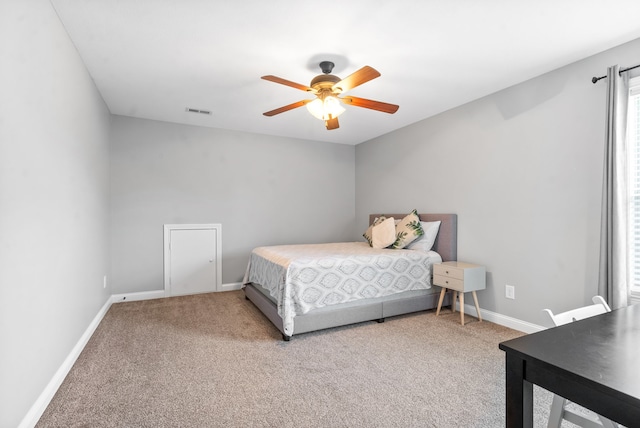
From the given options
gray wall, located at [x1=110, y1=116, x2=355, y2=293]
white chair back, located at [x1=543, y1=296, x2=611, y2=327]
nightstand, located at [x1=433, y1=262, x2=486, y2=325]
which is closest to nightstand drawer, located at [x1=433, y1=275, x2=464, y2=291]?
nightstand, located at [x1=433, y1=262, x2=486, y2=325]

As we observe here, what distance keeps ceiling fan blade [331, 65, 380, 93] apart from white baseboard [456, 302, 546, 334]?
2.67 m

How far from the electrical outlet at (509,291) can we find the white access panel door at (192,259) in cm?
369

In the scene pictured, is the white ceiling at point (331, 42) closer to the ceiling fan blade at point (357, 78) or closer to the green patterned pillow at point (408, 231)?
the ceiling fan blade at point (357, 78)

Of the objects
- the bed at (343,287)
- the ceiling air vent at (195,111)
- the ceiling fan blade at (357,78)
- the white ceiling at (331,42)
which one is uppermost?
the white ceiling at (331,42)

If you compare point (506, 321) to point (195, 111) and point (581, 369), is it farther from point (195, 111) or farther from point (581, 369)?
Answer: point (195, 111)

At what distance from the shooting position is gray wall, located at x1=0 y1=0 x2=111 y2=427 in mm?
1447

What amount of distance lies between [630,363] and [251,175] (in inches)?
181

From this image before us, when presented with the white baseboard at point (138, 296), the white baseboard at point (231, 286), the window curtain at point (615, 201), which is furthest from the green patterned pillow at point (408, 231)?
the white baseboard at point (138, 296)

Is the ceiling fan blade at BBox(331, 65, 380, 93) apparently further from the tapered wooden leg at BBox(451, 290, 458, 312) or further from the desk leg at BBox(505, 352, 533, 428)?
the tapered wooden leg at BBox(451, 290, 458, 312)

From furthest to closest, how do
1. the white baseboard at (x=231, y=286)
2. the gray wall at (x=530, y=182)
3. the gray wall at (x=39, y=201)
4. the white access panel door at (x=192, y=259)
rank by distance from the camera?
the white baseboard at (x=231, y=286), the white access panel door at (x=192, y=259), the gray wall at (x=530, y=182), the gray wall at (x=39, y=201)

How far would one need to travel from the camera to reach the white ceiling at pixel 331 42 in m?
2.01

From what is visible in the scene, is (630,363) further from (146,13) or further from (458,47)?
(146,13)

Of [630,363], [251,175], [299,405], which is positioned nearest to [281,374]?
[299,405]

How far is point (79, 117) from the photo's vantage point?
257 cm
